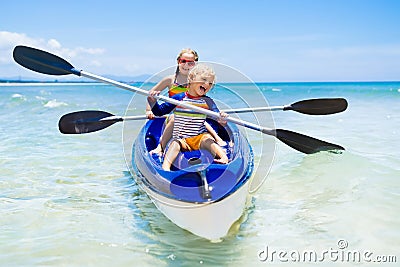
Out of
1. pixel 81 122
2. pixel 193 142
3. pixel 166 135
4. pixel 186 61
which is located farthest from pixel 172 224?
pixel 186 61

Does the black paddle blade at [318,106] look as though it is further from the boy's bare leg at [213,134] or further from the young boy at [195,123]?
the young boy at [195,123]

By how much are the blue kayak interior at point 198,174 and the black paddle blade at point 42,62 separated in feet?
4.62

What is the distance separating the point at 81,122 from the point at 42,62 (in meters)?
0.83

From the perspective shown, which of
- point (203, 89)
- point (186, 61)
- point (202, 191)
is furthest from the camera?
point (186, 61)

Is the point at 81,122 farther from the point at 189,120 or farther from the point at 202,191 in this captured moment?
the point at 202,191

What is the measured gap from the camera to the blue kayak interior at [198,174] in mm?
3154

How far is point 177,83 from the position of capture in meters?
4.78

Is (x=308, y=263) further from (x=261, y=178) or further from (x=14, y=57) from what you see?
(x=14, y=57)

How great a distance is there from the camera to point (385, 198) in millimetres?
4523

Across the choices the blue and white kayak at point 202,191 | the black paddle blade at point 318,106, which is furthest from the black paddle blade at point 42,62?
the black paddle blade at point 318,106

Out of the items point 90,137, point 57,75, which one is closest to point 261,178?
point 57,75

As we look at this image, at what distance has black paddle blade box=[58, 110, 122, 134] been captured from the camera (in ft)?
15.2

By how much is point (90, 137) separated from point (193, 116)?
16.5ft

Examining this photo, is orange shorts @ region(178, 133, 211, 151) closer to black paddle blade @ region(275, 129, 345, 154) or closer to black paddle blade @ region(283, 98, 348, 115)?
black paddle blade @ region(275, 129, 345, 154)
